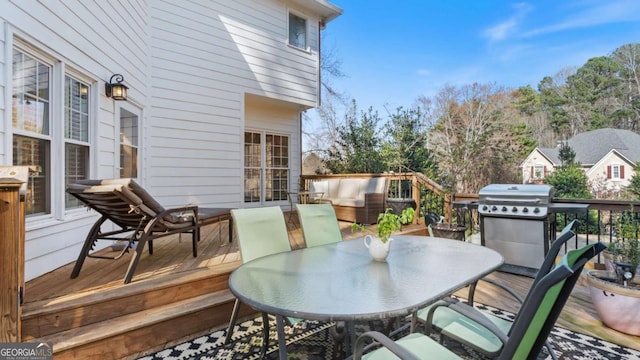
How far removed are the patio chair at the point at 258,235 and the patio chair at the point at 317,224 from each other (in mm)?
230

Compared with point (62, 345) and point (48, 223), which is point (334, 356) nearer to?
point (62, 345)

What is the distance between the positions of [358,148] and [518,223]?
18.0 ft

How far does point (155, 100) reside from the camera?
530 cm

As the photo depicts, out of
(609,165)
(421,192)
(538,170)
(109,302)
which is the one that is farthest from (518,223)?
(609,165)

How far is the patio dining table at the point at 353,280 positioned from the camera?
1374 mm

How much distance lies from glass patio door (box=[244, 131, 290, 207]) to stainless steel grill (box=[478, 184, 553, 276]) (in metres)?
4.72

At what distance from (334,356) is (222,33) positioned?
6042 mm

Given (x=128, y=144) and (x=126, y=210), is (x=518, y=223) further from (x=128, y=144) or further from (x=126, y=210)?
(x=128, y=144)

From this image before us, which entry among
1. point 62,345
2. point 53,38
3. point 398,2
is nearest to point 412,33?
point 398,2

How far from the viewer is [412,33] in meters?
14.2

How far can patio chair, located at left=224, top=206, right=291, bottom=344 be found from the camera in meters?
2.30

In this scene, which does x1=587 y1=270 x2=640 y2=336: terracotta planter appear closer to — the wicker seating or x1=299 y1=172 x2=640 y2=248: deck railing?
x1=299 y1=172 x2=640 y2=248: deck railing

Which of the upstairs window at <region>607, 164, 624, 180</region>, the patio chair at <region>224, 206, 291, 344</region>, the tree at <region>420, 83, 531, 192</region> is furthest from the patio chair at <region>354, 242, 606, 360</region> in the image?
the upstairs window at <region>607, 164, 624, 180</region>

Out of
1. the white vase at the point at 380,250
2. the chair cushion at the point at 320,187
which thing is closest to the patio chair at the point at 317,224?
the white vase at the point at 380,250
